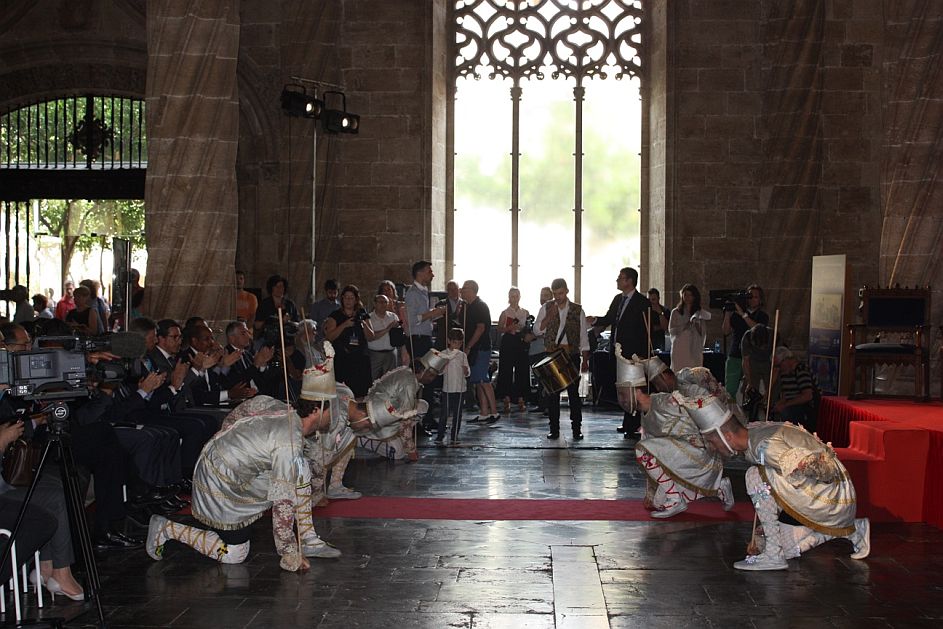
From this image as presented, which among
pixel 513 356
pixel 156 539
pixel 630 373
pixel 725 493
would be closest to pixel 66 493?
pixel 156 539

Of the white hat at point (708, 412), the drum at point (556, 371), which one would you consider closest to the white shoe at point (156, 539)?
the white hat at point (708, 412)

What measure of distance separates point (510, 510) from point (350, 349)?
3472mm

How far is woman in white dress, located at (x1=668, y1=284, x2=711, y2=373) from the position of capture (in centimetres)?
1131

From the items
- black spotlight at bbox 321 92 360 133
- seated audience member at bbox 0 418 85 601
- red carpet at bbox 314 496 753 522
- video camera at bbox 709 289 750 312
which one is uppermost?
black spotlight at bbox 321 92 360 133

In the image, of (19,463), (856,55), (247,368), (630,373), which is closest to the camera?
(19,463)

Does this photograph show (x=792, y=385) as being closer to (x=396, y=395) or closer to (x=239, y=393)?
(x=396, y=395)

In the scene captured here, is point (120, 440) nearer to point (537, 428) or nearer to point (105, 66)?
point (537, 428)

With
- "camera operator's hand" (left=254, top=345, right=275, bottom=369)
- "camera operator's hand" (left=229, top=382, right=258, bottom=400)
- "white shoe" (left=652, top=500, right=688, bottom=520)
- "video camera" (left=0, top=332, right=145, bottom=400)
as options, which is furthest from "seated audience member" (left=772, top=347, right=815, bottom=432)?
"video camera" (left=0, top=332, right=145, bottom=400)

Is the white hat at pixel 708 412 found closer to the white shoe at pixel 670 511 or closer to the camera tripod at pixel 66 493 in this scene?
the white shoe at pixel 670 511

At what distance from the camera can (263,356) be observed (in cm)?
864

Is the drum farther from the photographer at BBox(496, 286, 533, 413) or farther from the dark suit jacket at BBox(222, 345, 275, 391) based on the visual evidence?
the dark suit jacket at BBox(222, 345, 275, 391)

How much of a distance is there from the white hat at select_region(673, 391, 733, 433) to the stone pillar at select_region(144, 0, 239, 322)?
4475 mm

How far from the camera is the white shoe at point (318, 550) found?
6.20m

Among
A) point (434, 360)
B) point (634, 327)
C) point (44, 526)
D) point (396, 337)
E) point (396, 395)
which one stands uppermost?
point (634, 327)
